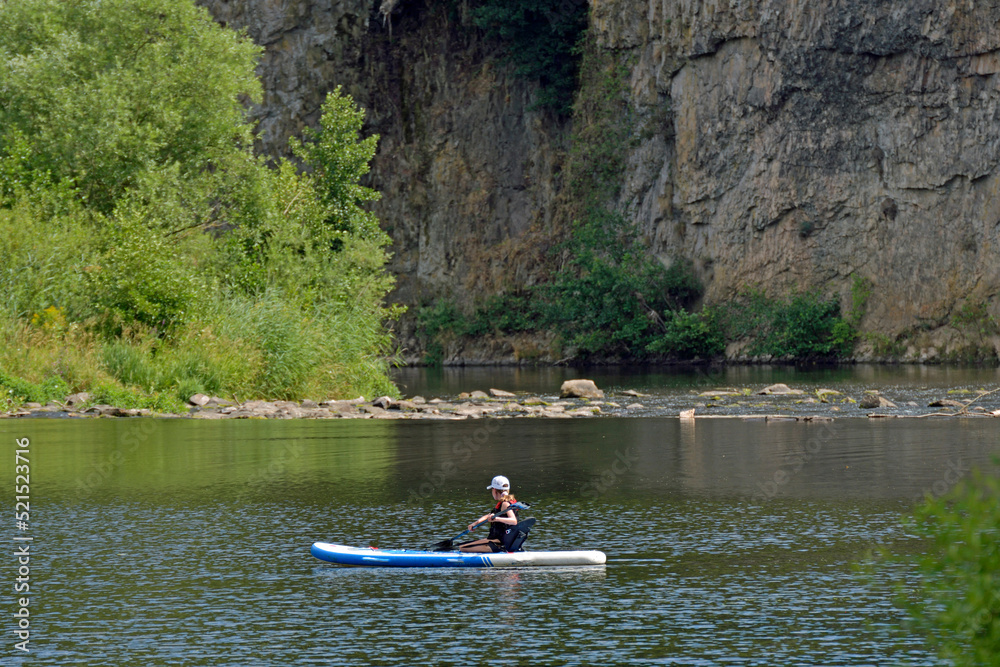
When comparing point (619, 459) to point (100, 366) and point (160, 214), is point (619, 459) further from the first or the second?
point (160, 214)

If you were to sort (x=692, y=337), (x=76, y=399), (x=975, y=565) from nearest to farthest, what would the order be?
(x=975, y=565), (x=76, y=399), (x=692, y=337)

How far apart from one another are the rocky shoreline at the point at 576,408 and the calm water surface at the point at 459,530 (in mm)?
3814

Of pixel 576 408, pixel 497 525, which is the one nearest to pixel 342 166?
pixel 576 408

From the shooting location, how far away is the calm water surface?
33.0 feet

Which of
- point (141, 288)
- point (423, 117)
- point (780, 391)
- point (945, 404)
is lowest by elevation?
point (945, 404)

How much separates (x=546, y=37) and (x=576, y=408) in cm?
3635

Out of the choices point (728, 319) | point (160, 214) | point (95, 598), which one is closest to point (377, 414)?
point (160, 214)

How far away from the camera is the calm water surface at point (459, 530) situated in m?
10.1

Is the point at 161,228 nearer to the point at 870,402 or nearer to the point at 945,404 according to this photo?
the point at 870,402

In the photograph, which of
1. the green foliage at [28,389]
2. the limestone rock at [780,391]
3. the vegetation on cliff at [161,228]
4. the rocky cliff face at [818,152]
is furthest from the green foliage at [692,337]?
the green foliage at [28,389]

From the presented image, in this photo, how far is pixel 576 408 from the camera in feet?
109

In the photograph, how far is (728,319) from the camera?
5766cm

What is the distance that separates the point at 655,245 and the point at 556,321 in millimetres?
6797

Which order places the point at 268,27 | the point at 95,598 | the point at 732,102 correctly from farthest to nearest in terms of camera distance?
1. the point at 268,27
2. the point at 732,102
3. the point at 95,598
